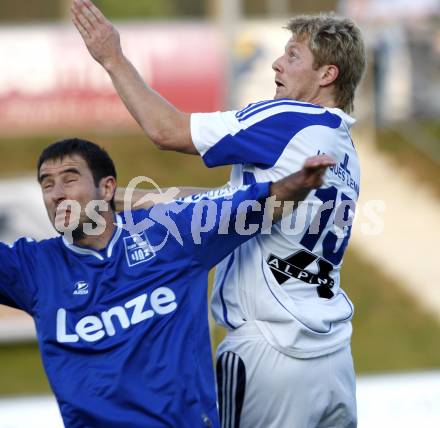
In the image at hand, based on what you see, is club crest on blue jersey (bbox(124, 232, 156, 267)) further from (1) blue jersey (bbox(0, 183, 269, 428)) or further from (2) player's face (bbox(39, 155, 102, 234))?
(2) player's face (bbox(39, 155, 102, 234))

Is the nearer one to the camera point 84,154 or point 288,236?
point 84,154

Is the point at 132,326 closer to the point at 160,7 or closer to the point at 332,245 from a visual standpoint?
the point at 332,245

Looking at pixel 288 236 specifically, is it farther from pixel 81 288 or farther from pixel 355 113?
pixel 355 113

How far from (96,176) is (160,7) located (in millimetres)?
16141

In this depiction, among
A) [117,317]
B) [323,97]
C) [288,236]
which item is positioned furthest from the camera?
[323,97]

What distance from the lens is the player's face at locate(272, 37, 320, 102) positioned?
390 cm

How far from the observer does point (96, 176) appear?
3.73 metres

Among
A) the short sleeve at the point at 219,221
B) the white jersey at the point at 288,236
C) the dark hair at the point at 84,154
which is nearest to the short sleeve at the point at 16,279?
the dark hair at the point at 84,154

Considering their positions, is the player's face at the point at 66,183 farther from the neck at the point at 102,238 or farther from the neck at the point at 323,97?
the neck at the point at 323,97

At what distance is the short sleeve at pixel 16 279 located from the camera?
357 cm

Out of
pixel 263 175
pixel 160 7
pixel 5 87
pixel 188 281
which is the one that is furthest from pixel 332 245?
pixel 160 7

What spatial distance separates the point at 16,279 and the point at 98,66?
11.3 metres

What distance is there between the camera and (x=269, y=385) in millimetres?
3848

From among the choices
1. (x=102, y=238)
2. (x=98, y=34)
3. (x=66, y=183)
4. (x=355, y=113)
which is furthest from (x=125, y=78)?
(x=355, y=113)
